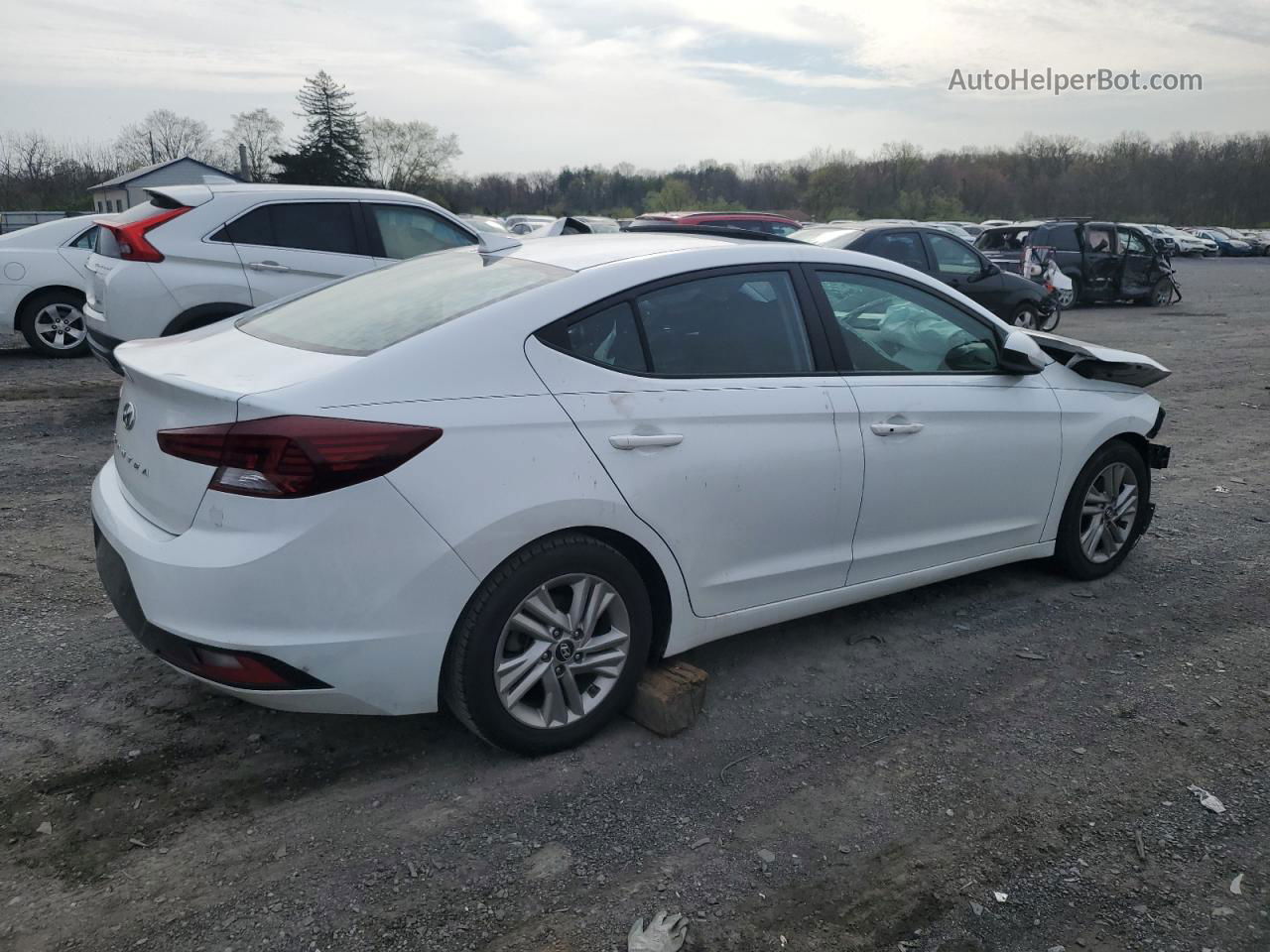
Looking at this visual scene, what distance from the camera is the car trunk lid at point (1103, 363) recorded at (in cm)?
487

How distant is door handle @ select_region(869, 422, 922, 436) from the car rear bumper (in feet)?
5.76

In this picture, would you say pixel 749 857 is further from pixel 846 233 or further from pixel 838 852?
pixel 846 233

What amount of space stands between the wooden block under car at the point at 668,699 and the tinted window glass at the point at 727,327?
1050mm

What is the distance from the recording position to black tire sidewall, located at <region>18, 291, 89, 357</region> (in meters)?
11.2

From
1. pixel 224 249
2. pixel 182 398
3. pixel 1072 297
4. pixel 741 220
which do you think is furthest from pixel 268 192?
pixel 1072 297

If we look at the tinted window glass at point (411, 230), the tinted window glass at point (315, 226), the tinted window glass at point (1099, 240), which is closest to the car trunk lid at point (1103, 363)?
the tinted window glass at point (411, 230)

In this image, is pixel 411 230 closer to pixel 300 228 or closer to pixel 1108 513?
pixel 300 228

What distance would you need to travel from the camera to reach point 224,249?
8.21 metres

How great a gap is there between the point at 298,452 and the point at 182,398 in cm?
51

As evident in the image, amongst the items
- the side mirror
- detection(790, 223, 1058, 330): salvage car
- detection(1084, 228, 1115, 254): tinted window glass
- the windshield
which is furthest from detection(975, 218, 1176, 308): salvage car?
the side mirror

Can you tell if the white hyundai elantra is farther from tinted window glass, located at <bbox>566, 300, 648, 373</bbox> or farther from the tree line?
the tree line

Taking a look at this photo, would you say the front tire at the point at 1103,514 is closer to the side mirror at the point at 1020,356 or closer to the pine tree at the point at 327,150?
the side mirror at the point at 1020,356

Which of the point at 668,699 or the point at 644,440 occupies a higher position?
the point at 644,440

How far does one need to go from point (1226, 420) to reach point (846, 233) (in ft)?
16.0
